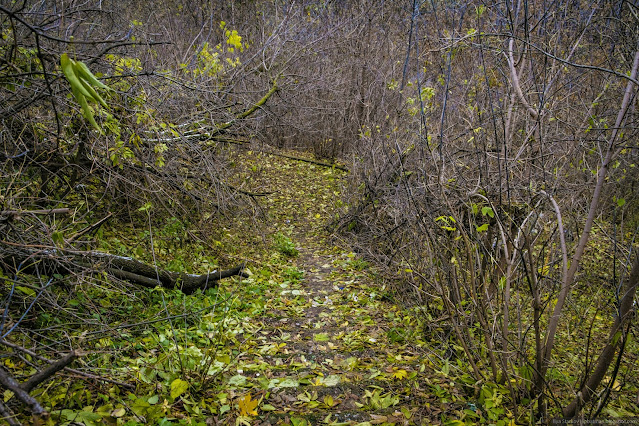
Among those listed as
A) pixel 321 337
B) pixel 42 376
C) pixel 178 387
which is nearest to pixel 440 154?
pixel 321 337

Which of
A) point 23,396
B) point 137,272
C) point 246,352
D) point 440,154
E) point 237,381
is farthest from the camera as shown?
point 137,272

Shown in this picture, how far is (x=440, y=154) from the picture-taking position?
3113 millimetres

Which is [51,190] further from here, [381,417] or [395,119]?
[395,119]

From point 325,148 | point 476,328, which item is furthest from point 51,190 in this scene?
point 325,148

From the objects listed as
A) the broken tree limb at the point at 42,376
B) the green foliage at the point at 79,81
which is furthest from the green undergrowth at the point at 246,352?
the green foliage at the point at 79,81

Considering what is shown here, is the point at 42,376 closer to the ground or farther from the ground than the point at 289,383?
farther from the ground

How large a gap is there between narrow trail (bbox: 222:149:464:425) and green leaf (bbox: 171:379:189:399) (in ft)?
1.55

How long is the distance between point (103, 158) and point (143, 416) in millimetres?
3033

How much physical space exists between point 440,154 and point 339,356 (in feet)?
6.48

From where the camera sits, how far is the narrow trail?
2.59m

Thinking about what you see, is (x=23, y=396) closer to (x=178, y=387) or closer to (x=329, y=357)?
(x=178, y=387)

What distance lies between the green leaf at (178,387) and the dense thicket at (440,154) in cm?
81

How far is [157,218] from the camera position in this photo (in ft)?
17.9

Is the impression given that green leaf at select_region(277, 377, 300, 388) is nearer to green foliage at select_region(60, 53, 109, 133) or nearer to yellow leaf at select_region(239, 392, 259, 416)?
yellow leaf at select_region(239, 392, 259, 416)
